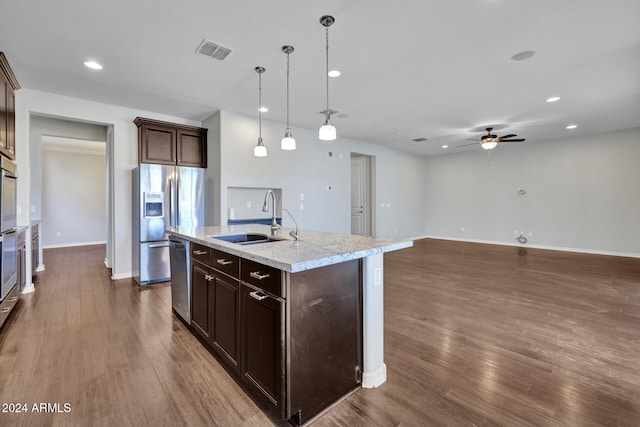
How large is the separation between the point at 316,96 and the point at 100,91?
2962 mm

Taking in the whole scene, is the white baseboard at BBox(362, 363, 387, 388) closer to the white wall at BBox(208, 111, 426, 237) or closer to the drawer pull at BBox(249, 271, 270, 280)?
the drawer pull at BBox(249, 271, 270, 280)

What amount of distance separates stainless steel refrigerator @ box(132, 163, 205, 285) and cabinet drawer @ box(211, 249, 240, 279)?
2.68 m

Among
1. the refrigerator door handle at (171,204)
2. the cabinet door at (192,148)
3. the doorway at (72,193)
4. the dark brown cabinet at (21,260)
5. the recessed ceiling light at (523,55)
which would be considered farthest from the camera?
the doorway at (72,193)

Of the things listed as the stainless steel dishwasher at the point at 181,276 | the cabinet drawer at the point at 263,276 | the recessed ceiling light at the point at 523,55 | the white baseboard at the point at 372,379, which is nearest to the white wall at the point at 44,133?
the stainless steel dishwasher at the point at 181,276

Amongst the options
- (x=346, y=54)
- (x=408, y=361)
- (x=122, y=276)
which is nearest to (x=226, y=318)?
(x=408, y=361)

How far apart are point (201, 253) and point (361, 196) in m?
6.02

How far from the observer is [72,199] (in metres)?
7.80

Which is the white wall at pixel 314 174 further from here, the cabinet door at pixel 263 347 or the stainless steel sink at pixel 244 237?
the cabinet door at pixel 263 347

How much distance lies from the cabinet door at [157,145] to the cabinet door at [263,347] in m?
3.77

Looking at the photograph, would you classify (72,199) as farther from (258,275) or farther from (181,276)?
(258,275)

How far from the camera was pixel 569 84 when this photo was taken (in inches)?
148

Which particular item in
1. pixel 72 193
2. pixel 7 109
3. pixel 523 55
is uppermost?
pixel 523 55

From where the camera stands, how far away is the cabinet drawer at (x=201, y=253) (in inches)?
91.0

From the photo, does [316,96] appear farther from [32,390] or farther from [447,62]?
[32,390]
